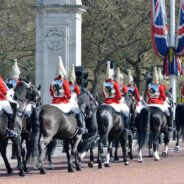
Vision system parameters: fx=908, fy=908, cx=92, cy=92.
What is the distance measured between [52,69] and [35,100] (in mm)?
15340

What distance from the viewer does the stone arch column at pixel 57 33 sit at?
3609cm

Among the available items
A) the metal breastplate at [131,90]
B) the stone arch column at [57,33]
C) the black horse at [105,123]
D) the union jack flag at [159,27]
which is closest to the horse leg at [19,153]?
the black horse at [105,123]

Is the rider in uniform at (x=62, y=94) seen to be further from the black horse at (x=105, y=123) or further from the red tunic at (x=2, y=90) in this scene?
the red tunic at (x=2, y=90)

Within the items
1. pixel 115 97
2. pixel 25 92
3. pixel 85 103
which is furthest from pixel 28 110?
pixel 115 97

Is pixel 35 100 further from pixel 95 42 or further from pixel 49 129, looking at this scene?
pixel 95 42

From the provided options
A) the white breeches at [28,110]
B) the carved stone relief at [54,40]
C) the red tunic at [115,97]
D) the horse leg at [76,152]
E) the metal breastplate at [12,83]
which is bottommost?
the horse leg at [76,152]

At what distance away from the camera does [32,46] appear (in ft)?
176

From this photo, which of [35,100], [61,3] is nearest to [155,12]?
[61,3]

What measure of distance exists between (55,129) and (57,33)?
16279mm

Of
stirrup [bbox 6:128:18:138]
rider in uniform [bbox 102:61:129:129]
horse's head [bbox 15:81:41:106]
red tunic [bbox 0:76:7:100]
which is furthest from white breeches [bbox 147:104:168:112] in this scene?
red tunic [bbox 0:76:7:100]

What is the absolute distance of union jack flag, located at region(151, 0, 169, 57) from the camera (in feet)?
131

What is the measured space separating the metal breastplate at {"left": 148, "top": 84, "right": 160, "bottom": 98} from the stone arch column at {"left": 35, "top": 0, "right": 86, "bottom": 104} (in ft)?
34.7

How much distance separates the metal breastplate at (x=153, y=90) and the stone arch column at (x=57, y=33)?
417 inches

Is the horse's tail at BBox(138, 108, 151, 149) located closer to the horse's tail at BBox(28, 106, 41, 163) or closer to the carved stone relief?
the horse's tail at BBox(28, 106, 41, 163)
